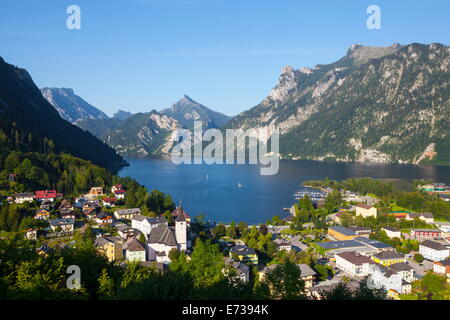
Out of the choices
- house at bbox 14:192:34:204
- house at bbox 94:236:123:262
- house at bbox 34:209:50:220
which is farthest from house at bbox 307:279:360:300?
house at bbox 14:192:34:204

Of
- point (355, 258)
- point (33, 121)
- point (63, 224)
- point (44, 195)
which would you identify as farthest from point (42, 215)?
point (33, 121)

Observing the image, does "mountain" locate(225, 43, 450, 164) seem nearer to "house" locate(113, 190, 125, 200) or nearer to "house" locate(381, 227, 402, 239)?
"house" locate(381, 227, 402, 239)

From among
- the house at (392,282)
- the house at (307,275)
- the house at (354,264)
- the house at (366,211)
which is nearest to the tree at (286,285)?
the house at (307,275)

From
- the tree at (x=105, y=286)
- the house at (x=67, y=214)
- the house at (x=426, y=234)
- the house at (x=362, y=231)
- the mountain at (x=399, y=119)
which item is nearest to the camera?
the tree at (x=105, y=286)

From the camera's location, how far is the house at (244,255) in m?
30.4

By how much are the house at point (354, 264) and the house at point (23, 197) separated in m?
33.1

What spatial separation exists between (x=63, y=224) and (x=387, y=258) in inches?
1158

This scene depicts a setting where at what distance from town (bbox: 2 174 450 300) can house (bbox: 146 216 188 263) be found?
0.08m

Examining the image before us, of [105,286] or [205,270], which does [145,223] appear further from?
[105,286]

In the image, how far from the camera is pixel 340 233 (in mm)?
40812

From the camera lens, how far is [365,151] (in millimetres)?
170000

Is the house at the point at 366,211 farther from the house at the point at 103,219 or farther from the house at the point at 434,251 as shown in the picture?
the house at the point at 103,219
